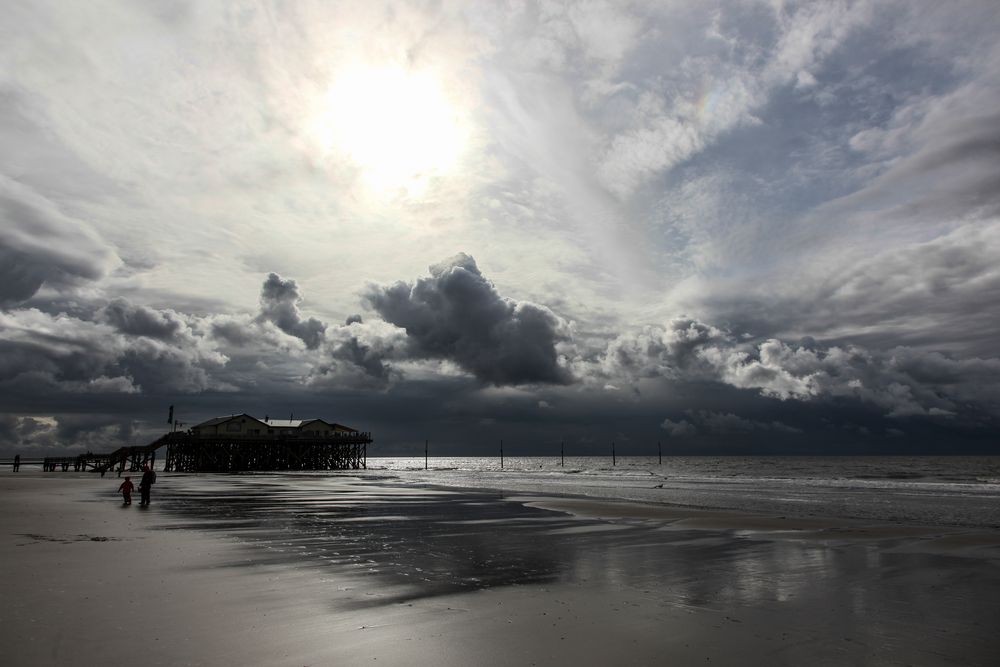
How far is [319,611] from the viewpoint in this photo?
9.23 meters

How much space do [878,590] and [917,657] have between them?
458 centimetres

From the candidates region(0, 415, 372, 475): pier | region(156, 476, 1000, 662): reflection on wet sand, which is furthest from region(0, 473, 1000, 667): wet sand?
region(0, 415, 372, 475): pier

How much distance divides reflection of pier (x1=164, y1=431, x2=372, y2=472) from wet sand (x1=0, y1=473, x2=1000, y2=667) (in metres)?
67.1

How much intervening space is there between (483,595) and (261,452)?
85.4 metres

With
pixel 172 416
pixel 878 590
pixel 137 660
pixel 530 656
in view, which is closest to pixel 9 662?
pixel 137 660

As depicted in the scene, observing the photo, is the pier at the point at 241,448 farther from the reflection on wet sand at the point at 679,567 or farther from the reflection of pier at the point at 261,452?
the reflection on wet sand at the point at 679,567

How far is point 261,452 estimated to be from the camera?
8750 cm

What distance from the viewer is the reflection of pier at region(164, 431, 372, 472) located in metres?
81.7

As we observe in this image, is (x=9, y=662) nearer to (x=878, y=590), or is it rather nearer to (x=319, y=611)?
(x=319, y=611)

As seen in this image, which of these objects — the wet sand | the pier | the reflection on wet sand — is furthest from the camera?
the pier

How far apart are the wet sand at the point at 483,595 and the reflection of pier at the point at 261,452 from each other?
6710 centimetres

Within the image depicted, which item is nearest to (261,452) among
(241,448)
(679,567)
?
(241,448)

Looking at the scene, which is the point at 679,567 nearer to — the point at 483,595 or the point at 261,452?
the point at 483,595

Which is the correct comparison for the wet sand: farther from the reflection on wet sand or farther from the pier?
the pier
